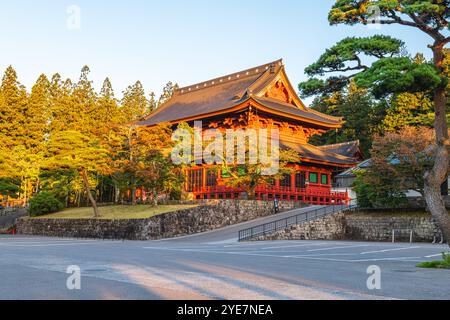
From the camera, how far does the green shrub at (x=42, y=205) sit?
40.5 meters

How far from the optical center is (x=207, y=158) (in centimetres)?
3791

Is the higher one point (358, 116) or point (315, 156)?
point (358, 116)

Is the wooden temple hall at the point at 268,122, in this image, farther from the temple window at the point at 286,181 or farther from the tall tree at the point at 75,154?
the tall tree at the point at 75,154

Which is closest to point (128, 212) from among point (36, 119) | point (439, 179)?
point (439, 179)

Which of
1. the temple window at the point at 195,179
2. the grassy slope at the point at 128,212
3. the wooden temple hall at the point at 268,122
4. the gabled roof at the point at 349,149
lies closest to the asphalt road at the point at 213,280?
the grassy slope at the point at 128,212

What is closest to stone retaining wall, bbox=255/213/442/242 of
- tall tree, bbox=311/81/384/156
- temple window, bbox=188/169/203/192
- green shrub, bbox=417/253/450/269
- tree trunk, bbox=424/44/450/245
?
temple window, bbox=188/169/203/192

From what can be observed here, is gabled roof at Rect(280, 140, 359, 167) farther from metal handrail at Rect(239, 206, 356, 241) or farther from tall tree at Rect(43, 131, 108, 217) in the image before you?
tall tree at Rect(43, 131, 108, 217)

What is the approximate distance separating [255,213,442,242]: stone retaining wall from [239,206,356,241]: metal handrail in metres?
0.36

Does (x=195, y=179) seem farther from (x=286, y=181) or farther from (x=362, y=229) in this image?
(x=362, y=229)

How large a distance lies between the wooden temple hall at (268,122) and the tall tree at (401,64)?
2348cm

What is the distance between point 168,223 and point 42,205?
54.0ft

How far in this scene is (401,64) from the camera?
44.8ft

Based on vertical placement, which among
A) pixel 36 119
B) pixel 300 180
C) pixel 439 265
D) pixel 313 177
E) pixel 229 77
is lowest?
pixel 439 265
